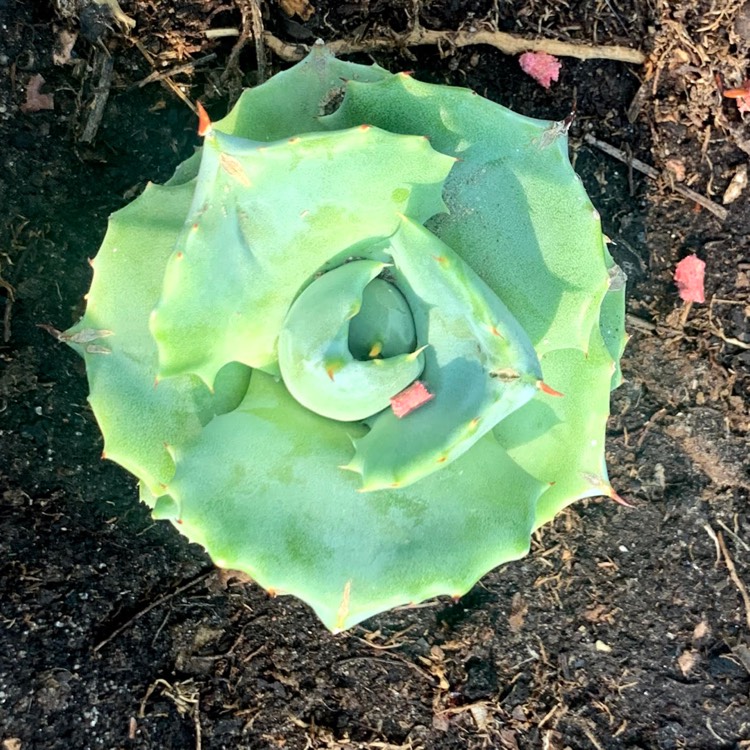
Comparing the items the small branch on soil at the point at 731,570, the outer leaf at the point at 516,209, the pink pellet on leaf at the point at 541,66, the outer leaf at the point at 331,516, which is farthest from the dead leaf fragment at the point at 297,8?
the small branch on soil at the point at 731,570

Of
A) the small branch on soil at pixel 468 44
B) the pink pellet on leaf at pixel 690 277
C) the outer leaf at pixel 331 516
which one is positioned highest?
the small branch on soil at pixel 468 44

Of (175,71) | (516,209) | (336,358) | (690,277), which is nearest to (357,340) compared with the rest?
(336,358)

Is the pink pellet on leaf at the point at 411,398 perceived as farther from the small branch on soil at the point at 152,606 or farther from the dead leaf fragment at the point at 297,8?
the dead leaf fragment at the point at 297,8

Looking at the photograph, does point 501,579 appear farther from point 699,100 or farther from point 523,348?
point 699,100

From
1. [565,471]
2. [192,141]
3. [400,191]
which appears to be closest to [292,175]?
[400,191]

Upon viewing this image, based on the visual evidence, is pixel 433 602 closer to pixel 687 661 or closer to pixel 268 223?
pixel 687 661

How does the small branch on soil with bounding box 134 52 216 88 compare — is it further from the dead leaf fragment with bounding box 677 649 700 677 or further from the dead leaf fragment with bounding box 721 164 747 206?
the dead leaf fragment with bounding box 677 649 700 677

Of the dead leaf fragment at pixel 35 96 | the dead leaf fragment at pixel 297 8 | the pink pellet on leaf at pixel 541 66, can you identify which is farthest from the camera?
the pink pellet on leaf at pixel 541 66
